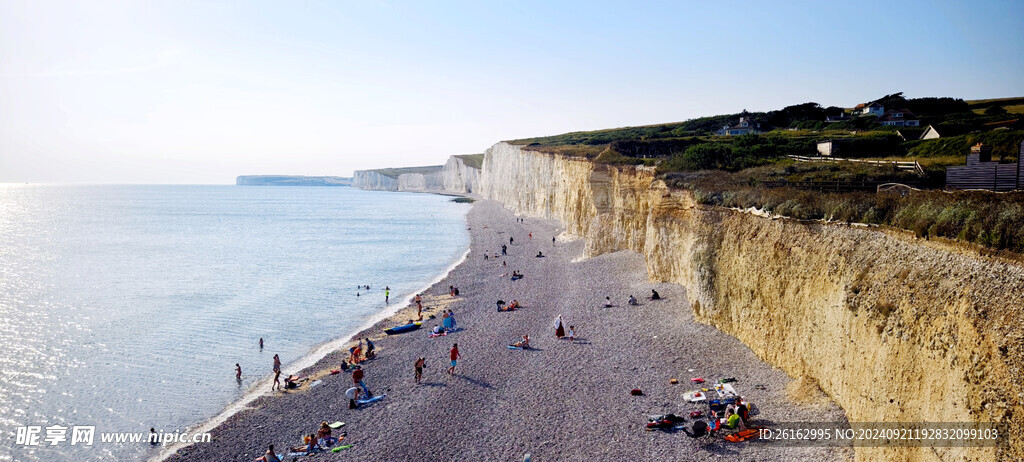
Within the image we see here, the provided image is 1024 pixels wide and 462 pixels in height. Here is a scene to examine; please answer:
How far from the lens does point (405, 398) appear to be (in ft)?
55.0

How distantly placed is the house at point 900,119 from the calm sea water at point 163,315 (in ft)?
114

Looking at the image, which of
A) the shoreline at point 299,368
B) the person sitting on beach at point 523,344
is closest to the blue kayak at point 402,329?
the shoreline at point 299,368

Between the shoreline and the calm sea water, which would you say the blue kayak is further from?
the calm sea water

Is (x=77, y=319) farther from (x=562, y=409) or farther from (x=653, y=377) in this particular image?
(x=653, y=377)

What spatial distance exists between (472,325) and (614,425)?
1116cm

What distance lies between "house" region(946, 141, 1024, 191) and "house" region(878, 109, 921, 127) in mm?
26561

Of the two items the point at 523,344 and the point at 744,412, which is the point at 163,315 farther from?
the point at 744,412

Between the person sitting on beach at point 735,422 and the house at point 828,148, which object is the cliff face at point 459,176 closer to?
the house at point 828,148

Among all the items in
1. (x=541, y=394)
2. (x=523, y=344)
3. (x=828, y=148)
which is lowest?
(x=541, y=394)

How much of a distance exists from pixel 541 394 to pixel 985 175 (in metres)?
14.6

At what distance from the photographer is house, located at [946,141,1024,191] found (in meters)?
15.4

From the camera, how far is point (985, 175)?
16.5m

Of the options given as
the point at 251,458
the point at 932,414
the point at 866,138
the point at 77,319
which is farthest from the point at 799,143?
the point at 77,319

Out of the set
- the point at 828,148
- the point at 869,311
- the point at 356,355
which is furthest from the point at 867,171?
the point at 356,355
